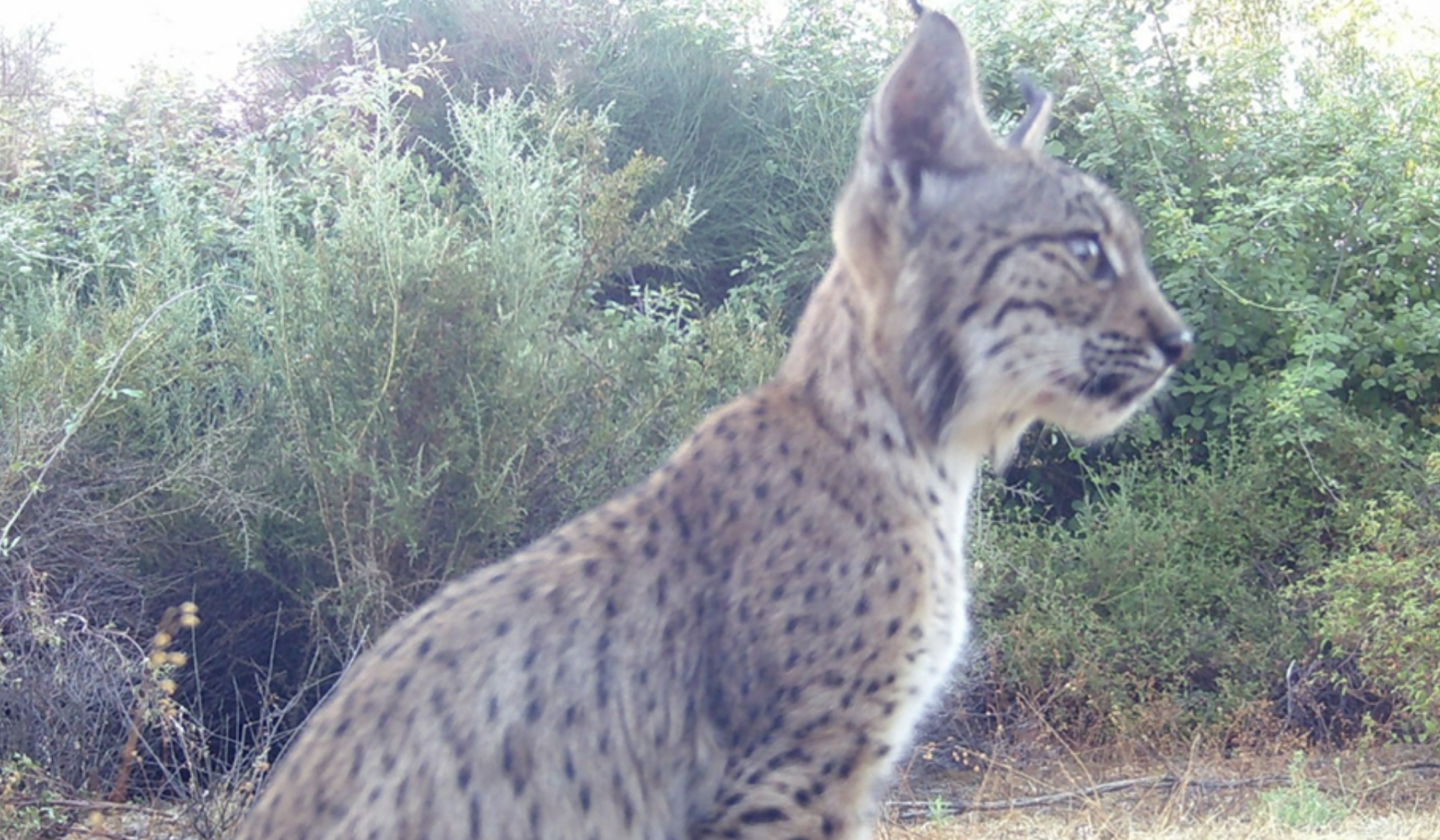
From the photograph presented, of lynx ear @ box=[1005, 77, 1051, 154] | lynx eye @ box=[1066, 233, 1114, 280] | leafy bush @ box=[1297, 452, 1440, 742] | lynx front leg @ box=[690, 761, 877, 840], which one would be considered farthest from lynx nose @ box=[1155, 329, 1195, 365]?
leafy bush @ box=[1297, 452, 1440, 742]

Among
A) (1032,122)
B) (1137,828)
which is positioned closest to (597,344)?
(1137,828)

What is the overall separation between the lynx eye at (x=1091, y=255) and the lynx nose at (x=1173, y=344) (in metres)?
0.21

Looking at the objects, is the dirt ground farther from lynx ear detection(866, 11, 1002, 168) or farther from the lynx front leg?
lynx ear detection(866, 11, 1002, 168)

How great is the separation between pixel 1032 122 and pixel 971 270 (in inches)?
30.2

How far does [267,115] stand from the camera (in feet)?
40.7

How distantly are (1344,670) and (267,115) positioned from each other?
8906 millimetres

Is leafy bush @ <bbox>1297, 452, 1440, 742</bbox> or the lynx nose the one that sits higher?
the lynx nose

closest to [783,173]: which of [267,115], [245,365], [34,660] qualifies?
[267,115]

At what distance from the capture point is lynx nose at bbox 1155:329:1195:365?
4.01 metres

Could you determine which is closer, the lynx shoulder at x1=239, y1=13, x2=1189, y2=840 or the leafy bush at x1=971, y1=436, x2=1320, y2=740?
the lynx shoulder at x1=239, y1=13, x2=1189, y2=840

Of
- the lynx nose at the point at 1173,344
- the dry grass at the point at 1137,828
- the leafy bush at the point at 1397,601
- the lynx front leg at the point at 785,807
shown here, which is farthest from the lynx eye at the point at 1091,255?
the leafy bush at the point at 1397,601

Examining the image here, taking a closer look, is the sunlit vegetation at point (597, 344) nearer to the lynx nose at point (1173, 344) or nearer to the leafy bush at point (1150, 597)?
the leafy bush at point (1150, 597)

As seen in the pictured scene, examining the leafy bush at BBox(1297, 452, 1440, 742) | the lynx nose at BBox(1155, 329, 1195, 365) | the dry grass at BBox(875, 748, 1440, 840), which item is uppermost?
the lynx nose at BBox(1155, 329, 1195, 365)

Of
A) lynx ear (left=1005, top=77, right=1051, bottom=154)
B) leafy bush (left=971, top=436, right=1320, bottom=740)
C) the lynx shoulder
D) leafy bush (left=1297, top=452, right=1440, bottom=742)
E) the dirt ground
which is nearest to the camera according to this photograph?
the lynx shoulder
